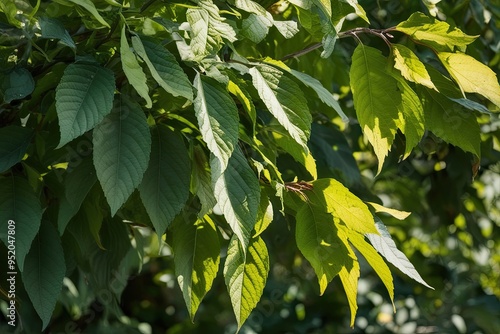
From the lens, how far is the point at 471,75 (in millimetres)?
1160

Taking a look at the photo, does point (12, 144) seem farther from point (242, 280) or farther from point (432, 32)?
point (432, 32)

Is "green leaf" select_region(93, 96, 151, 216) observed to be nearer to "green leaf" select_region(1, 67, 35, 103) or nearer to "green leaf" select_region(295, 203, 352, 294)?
"green leaf" select_region(1, 67, 35, 103)

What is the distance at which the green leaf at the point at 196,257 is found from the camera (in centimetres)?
113

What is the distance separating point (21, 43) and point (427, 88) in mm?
576

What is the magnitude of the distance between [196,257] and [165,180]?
5.1 inches

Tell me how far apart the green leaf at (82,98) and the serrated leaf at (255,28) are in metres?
0.19

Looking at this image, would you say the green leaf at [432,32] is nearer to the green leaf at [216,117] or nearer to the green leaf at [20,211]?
the green leaf at [216,117]

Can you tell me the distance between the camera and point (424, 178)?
7.96 ft

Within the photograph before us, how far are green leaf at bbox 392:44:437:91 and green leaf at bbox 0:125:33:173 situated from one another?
524 mm

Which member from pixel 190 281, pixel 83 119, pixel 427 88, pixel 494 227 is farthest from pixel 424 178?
pixel 83 119

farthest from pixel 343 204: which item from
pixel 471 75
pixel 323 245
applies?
pixel 471 75

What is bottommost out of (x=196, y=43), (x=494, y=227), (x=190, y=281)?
(x=494, y=227)

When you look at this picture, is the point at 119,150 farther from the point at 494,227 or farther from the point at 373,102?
the point at 494,227

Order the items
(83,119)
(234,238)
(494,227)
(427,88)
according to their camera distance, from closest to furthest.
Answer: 1. (83,119)
2. (234,238)
3. (427,88)
4. (494,227)
